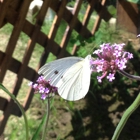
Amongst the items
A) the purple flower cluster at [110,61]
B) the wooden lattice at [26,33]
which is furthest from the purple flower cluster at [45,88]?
the wooden lattice at [26,33]

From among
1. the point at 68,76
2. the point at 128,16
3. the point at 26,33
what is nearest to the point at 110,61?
the point at 68,76

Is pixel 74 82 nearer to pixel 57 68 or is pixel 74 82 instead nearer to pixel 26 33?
pixel 57 68

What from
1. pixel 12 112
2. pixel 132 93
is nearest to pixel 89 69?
pixel 12 112

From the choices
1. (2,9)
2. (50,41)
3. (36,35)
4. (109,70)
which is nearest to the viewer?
(109,70)

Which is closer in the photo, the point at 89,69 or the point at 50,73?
the point at 89,69

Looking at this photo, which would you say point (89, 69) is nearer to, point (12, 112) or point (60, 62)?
point (60, 62)

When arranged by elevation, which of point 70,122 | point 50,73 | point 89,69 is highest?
point 89,69

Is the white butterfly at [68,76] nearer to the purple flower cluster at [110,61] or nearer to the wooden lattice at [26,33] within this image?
the purple flower cluster at [110,61]
